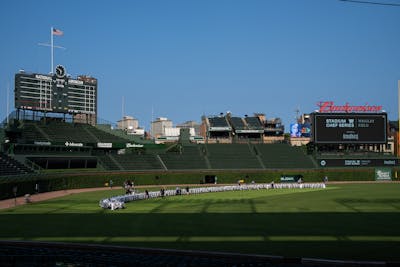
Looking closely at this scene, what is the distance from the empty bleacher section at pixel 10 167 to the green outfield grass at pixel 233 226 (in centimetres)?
1314

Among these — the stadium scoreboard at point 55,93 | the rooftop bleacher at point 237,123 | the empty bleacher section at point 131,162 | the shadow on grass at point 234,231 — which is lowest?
the shadow on grass at point 234,231

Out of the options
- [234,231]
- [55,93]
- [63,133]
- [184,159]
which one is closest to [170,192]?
[184,159]

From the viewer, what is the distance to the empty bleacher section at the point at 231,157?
84062 mm

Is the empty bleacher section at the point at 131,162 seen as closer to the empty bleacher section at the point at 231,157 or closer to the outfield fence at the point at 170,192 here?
the empty bleacher section at the point at 231,157

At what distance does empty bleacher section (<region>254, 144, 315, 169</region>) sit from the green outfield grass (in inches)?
1644

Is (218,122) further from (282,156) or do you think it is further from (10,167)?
(10,167)

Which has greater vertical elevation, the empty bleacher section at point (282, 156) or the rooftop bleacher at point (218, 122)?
the rooftop bleacher at point (218, 122)

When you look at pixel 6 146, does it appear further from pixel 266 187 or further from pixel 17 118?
pixel 266 187

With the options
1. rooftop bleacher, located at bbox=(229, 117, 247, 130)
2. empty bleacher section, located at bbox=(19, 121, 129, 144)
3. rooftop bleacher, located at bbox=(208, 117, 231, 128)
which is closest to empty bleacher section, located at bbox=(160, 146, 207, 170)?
A: empty bleacher section, located at bbox=(19, 121, 129, 144)

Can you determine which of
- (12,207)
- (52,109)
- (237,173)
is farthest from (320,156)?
(12,207)

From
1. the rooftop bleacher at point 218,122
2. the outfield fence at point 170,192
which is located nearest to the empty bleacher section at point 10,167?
the outfield fence at point 170,192

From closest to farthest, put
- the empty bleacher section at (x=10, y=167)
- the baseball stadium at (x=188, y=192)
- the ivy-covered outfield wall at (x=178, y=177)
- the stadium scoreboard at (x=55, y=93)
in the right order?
the baseball stadium at (x=188, y=192), the empty bleacher section at (x=10, y=167), the ivy-covered outfield wall at (x=178, y=177), the stadium scoreboard at (x=55, y=93)

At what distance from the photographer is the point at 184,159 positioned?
8481cm

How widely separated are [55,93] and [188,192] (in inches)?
1469
